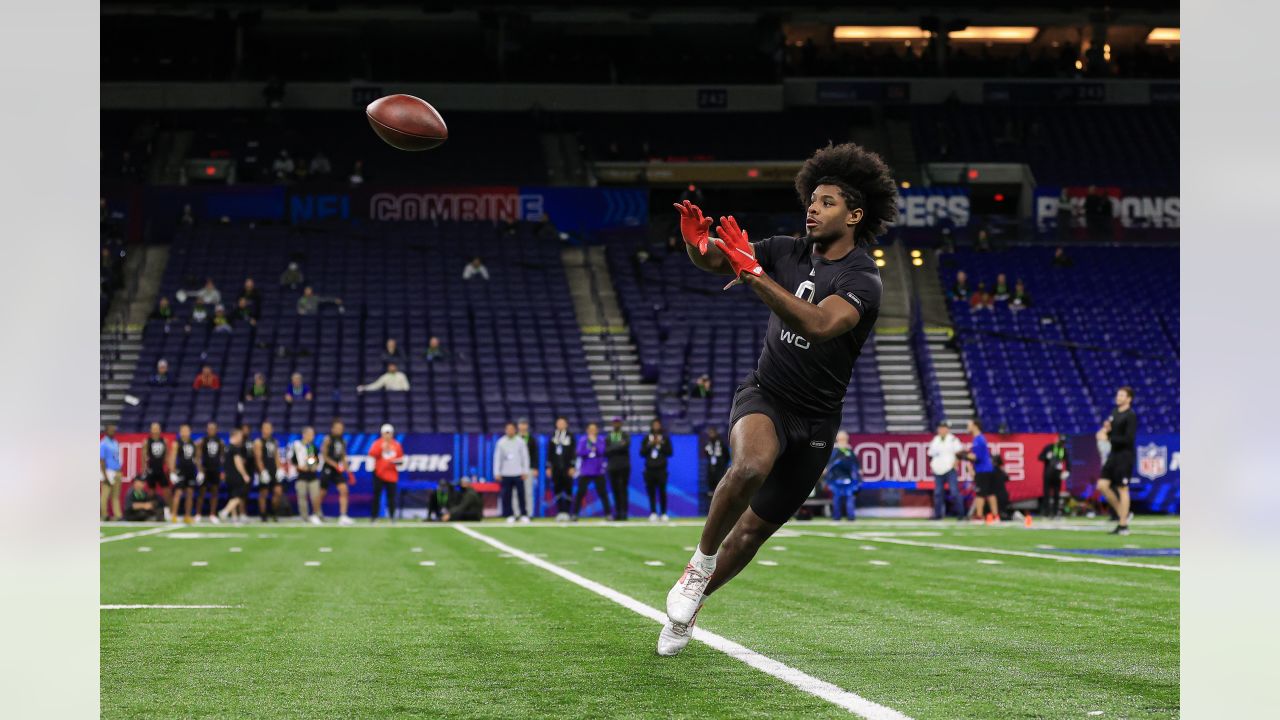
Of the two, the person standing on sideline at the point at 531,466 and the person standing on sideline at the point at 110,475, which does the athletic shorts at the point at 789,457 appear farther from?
the person standing on sideline at the point at 110,475

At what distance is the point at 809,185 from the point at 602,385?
25.4 m

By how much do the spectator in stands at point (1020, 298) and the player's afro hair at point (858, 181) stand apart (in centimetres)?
A: 2907

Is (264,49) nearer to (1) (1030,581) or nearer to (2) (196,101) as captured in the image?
(2) (196,101)

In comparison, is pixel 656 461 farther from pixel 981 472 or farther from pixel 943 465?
pixel 981 472

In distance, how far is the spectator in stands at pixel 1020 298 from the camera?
112 ft

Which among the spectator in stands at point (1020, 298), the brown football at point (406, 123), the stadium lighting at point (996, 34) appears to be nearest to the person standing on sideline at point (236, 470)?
the brown football at point (406, 123)

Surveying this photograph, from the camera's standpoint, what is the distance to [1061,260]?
118 feet

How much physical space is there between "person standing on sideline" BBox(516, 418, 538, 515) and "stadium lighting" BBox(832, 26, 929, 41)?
72.2ft

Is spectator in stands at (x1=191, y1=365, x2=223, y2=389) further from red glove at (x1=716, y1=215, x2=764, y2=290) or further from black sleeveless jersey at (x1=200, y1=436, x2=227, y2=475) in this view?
red glove at (x1=716, y1=215, x2=764, y2=290)

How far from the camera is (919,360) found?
3250 cm

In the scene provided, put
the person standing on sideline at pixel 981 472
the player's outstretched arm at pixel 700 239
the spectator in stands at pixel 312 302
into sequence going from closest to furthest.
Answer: the player's outstretched arm at pixel 700 239, the person standing on sideline at pixel 981 472, the spectator in stands at pixel 312 302

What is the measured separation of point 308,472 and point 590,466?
16.3ft

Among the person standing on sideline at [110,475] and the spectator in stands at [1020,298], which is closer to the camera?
the person standing on sideline at [110,475]
